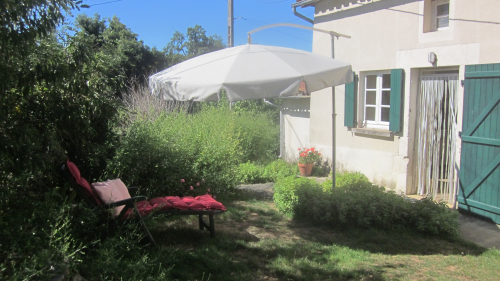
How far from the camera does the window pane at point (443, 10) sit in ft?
21.7

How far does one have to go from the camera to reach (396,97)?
717 cm

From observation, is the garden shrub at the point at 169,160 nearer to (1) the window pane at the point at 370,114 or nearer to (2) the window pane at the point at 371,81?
(1) the window pane at the point at 370,114

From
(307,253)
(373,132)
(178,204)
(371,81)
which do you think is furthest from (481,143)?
(178,204)

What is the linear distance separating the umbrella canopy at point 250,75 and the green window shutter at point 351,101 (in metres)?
3.21

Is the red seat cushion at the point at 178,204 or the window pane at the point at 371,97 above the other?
the window pane at the point at 371,97

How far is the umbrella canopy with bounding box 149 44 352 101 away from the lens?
13.6ft

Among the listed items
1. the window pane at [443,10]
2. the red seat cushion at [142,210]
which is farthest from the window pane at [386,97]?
the red seat cushion at [142,210]

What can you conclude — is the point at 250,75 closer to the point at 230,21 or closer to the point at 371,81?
the point at 371,81

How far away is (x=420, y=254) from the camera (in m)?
4.35

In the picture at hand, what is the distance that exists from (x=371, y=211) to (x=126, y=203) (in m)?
2.96

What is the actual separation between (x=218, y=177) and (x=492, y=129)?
407cm

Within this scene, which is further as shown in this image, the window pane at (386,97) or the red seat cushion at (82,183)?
the window pane at (386,97)

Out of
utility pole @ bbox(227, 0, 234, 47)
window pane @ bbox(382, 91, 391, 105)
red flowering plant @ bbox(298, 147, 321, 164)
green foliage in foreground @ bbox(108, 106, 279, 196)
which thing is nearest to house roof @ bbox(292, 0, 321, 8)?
window pane @ bbox(382, 91, 391, 105)

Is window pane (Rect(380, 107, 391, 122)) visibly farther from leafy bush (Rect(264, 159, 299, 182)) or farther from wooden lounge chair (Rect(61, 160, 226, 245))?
wooden lounge chair (Rect(61, 160, 226, 245))
